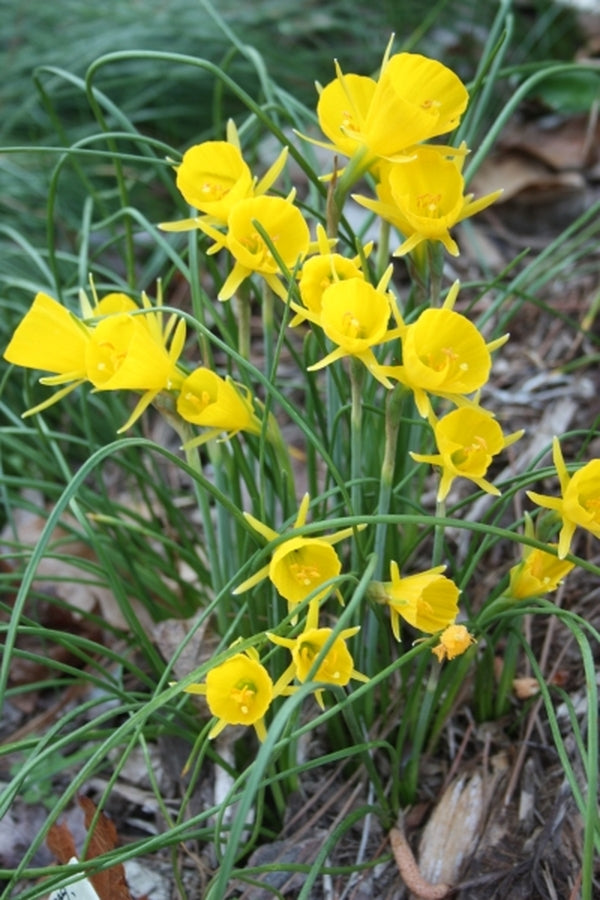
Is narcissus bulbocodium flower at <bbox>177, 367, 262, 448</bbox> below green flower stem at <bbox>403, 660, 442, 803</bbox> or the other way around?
the other way around

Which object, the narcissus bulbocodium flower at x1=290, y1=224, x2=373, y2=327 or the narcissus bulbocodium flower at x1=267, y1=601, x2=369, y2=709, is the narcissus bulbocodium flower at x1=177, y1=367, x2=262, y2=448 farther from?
the narcissus bulbocodium flower at x1=267, y1=601, x2=369, y2=709

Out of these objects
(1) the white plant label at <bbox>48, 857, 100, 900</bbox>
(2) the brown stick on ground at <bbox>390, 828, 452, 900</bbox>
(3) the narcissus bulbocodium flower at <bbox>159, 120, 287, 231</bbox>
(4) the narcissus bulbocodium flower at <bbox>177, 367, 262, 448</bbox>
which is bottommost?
(2) the brown stick on ground at <bbox>390, 828, 452, 900</bbox>

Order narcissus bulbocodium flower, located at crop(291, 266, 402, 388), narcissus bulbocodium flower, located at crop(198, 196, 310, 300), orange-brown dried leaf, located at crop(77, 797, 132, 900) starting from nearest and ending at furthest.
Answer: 1. narcissus bulbocodium flower, located at crop(291, 266, 402, 388)
2. narcissus bulbocodium flower, located at crop(198, 196, 310, 300)
3. orange-brown dried leaf, located at crop(77, 797, 132, 900)

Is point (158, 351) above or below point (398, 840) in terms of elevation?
above

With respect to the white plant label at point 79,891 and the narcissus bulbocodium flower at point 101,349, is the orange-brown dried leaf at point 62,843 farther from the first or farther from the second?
the narcissus bulbocodium flower at point 101,349

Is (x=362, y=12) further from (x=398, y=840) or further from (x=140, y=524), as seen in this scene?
(x=398, y=840)

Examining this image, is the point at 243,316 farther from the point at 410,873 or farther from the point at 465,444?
the point at 410,873

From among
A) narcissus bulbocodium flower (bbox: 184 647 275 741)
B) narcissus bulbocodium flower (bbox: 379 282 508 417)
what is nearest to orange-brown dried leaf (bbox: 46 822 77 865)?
narcissus bulbocodium flower (bbox: 184 647 275 741)

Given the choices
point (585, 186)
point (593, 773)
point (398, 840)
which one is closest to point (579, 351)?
point (585, 186)
